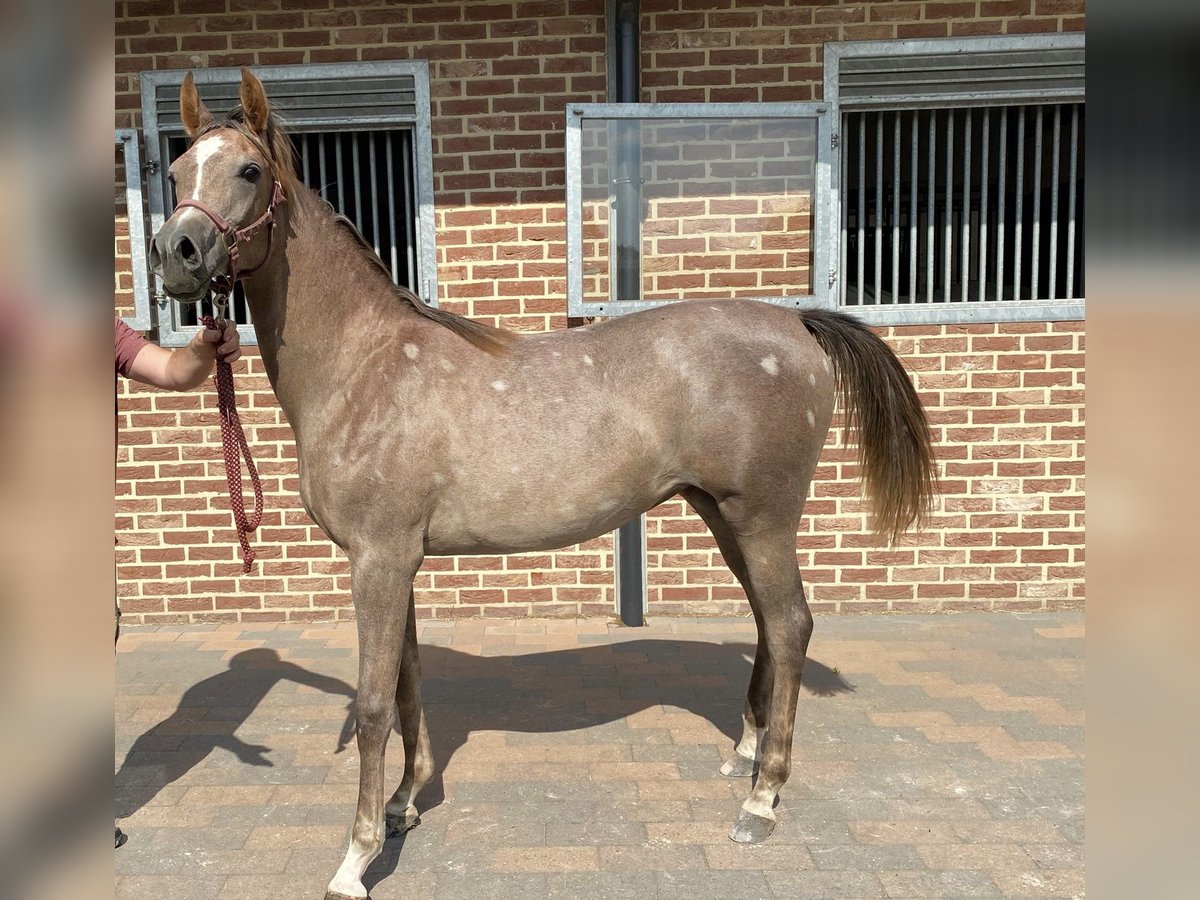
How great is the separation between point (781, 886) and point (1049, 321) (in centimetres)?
365

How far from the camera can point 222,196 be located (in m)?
2.31

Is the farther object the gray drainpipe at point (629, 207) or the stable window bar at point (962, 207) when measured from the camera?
the stable window bar at point (962, 207)

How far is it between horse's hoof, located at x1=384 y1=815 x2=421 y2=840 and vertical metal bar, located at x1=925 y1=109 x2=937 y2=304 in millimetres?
3870

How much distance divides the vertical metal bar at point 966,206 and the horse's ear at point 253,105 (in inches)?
152

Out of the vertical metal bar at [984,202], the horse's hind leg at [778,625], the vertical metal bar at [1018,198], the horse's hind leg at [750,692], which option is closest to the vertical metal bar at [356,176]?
the horse's hind leg at [750,692]

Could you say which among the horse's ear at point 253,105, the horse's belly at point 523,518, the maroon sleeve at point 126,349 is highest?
the horse's ear at point 253,105

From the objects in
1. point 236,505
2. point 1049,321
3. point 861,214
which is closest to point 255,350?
point 236,505

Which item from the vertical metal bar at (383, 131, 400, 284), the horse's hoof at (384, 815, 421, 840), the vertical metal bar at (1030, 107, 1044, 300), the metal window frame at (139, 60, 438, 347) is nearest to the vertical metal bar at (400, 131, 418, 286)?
the vertical metal bar at (383, 131, 400, 284)

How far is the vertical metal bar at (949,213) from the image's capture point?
4695 mm

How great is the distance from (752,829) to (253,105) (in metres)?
2.72

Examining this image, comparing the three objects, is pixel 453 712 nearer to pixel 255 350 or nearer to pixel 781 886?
pixel 781 886

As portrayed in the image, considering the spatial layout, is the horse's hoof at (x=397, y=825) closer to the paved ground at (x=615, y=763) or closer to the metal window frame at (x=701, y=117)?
the paved ground at (x=615, y=763)

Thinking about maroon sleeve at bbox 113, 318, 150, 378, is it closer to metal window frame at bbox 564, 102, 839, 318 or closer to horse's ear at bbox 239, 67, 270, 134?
horse's ear at bbox 239, 67, 270, 134

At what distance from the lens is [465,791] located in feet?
10.1
